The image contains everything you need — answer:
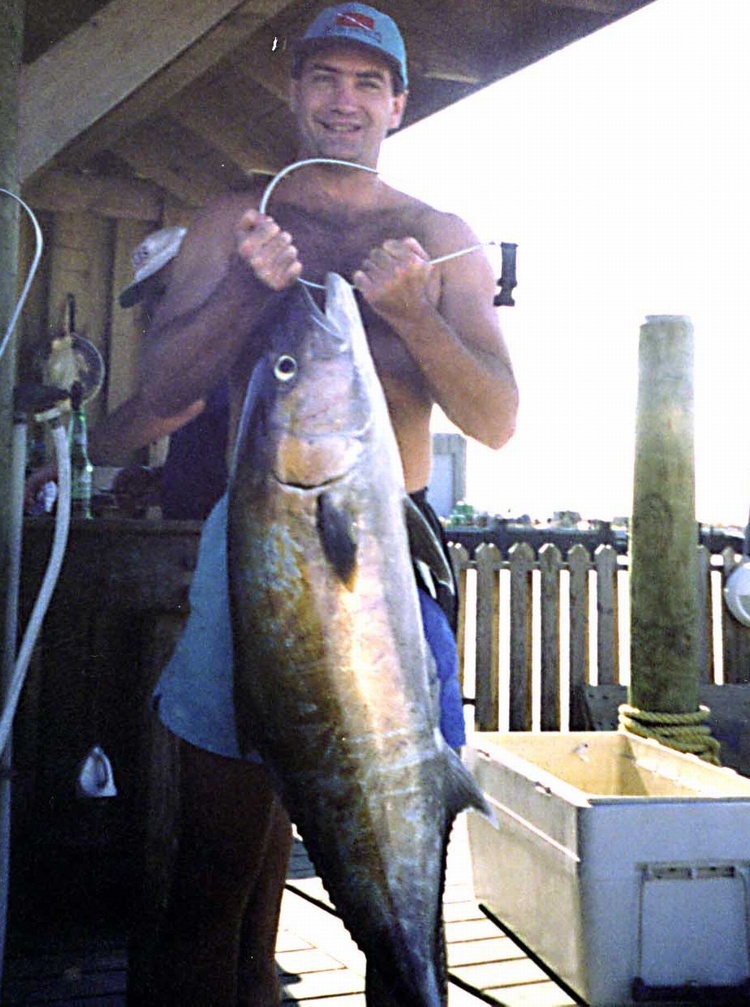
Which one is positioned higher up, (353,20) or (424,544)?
(353,20)

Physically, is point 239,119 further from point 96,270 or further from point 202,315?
point 202,315

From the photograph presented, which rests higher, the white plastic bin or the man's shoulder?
the man's shoulder

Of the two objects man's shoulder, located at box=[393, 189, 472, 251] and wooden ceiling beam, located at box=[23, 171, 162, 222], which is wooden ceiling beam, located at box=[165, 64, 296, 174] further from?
man's shoulder, located at box=[393, 189, 472, 251]

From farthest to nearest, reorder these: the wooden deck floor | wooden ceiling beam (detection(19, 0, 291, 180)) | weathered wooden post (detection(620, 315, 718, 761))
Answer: weathered wooden post (detection(620, 315, 718, 761)) < wooden ceiling beam (detection(19, 0, 291, 180)) < the wooden deck floor

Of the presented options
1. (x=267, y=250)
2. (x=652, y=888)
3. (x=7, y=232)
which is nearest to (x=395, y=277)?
(x=267, y=250)

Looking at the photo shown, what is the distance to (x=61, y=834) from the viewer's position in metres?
3.05

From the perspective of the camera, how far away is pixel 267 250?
62.9 inches

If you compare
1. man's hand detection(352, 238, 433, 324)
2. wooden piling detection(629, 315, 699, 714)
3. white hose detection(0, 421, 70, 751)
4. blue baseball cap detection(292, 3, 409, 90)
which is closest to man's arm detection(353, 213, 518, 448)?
man's hand detection(352, 238, 433, 324)

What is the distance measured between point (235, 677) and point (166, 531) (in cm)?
146

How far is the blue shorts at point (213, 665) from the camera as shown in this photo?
5.96 ft

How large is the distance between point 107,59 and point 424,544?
2.32 metres

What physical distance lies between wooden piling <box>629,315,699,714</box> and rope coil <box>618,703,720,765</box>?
0.03 m

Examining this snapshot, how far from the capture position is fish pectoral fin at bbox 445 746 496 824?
159 centimetres

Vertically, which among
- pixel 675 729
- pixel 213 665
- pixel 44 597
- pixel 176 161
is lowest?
pixel 675 729
